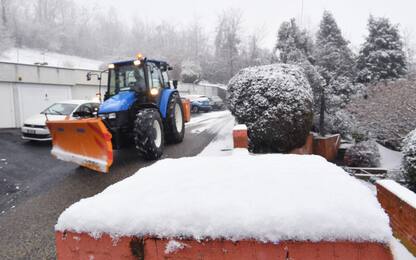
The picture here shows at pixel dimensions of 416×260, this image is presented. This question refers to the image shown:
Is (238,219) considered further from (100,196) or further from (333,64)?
(333,64)

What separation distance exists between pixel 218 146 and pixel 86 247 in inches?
287

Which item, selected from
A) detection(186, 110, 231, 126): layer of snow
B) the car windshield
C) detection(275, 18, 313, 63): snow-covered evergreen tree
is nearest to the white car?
the car windshield

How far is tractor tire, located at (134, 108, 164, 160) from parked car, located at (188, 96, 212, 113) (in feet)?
48.9

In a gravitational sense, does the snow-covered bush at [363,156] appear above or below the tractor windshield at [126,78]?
below

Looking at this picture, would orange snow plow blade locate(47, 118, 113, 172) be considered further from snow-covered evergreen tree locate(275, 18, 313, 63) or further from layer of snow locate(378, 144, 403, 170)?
snow-covered evergreen tree locate(275, 18, 313, 63)

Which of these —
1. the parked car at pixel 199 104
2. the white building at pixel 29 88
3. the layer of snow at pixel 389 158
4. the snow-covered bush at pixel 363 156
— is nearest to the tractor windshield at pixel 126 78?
the snow-covered bush at pixel 363 156

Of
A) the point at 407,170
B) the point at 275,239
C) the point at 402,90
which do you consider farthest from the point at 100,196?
the point at 402,90

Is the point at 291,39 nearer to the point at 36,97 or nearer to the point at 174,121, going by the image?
the point at 174,121

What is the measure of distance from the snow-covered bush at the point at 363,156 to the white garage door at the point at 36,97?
45.8ft

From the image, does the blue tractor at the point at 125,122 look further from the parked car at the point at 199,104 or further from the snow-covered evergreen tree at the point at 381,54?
the snow-covered evergreen tree at the point at 381,54

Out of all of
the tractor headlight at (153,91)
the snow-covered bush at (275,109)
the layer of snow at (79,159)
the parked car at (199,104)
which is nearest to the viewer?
the layer of snow at (79,159)

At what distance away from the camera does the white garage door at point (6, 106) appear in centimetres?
1334

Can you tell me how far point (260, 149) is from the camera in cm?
777

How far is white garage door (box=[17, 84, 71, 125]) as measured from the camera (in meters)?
14.1
